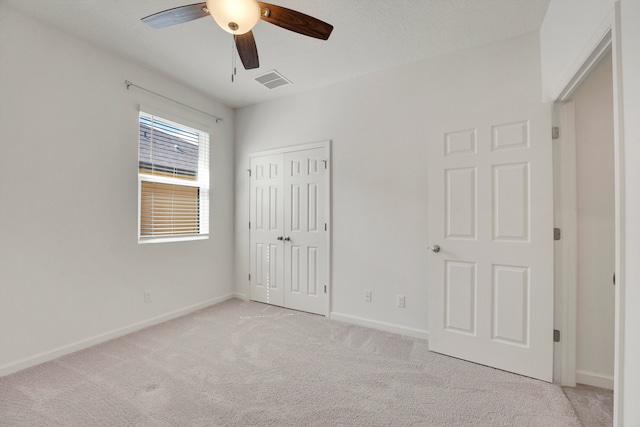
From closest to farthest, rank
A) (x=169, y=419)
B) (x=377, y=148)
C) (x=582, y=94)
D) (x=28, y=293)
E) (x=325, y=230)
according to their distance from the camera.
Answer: (x=169, y=419) < (x=582, y=94) < (x=28, y=293) < (x=377, y=148) < (x=325, y=230)

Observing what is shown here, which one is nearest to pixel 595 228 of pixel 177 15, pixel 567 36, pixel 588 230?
pixel 588 230

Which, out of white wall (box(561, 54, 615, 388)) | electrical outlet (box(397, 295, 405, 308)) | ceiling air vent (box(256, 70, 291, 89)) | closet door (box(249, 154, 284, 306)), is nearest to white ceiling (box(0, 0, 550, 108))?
ceiling air vent (box(256, 70, 291, 89))

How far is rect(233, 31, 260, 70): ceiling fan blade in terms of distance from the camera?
1750 mm

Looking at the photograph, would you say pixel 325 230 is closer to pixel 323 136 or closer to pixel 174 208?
pixel 323 136

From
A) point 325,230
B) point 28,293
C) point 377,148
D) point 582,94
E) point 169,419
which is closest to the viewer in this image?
point 169,419

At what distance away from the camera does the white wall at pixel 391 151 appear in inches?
96.9

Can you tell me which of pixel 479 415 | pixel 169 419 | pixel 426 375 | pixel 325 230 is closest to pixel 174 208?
pixel 325 230

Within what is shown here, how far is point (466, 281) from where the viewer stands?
7.57 ft

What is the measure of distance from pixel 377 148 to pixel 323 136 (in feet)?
2.32

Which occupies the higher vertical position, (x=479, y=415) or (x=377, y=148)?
(x=377, y=148)

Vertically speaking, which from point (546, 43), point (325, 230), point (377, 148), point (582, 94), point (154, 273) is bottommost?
point (154, 273)

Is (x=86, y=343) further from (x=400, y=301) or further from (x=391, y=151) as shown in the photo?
(x=391, y=151)

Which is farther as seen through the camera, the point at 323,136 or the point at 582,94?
the point at 323,136

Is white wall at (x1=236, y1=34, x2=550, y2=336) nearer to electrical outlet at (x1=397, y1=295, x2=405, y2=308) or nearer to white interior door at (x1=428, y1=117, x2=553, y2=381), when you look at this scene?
electrical outlet at (x1=397, y1=295, x2=405, y2=308)
